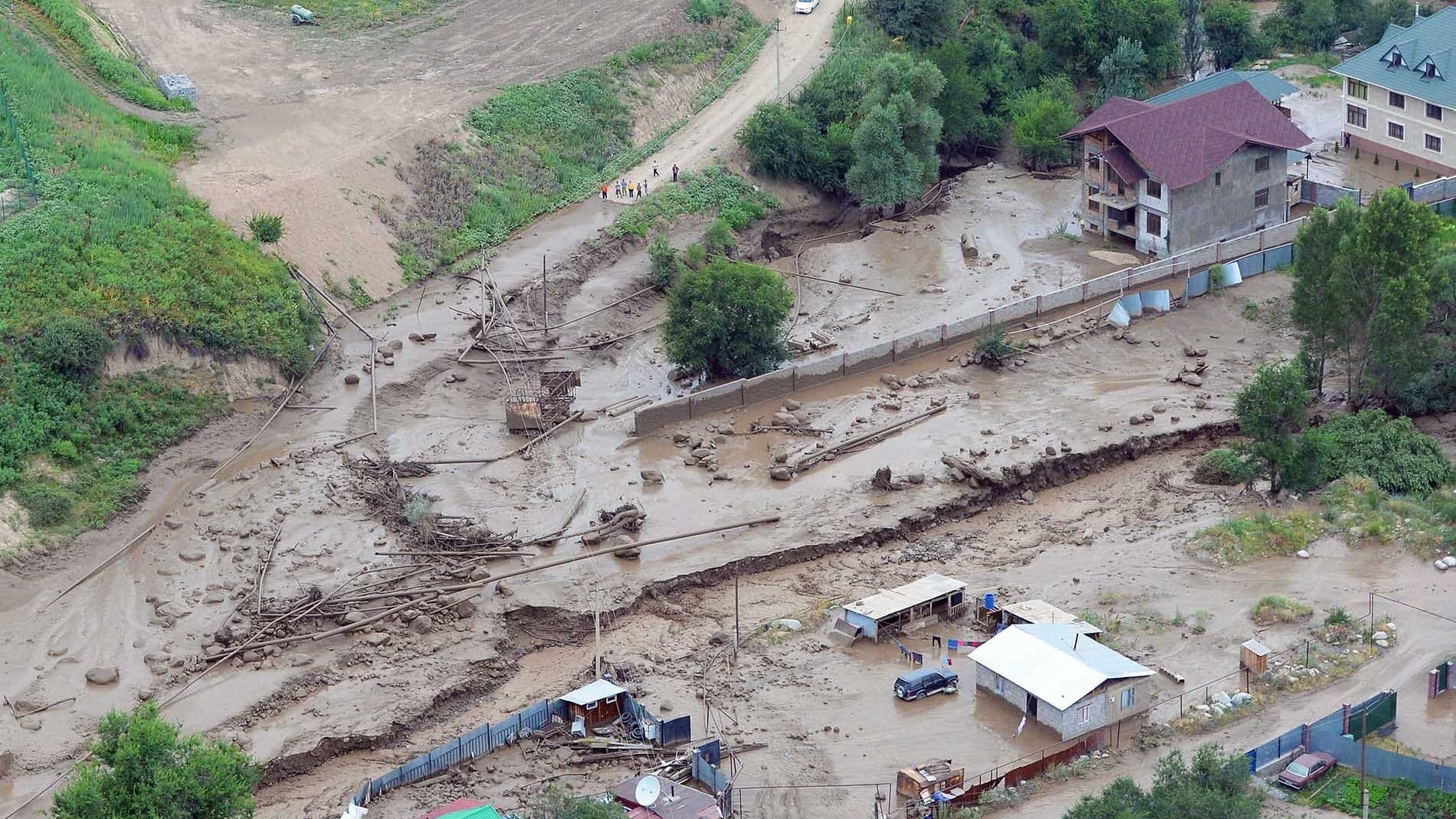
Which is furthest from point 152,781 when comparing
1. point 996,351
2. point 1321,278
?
point 1321,278

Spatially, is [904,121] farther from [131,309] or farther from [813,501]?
[131,309]

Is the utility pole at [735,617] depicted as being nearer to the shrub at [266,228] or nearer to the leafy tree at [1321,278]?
the leafy tree at [1321,278]

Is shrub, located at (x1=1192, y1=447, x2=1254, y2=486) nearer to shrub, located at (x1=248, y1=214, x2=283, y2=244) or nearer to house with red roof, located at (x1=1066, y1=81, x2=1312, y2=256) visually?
house with red roof, located at (x1=1066, y1=81, x2=1312, y2=256)

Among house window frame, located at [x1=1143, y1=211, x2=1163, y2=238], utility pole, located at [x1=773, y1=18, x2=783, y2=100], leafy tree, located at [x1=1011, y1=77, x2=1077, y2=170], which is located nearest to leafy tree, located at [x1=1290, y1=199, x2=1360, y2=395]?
house window frame, located at [x1=1143, y1=211, x2=1163, y2=238]

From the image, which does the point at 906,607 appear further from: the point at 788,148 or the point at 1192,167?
the point at 788,148

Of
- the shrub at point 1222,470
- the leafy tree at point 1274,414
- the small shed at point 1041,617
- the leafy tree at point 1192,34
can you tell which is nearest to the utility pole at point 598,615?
the small shed at point 1041,617
